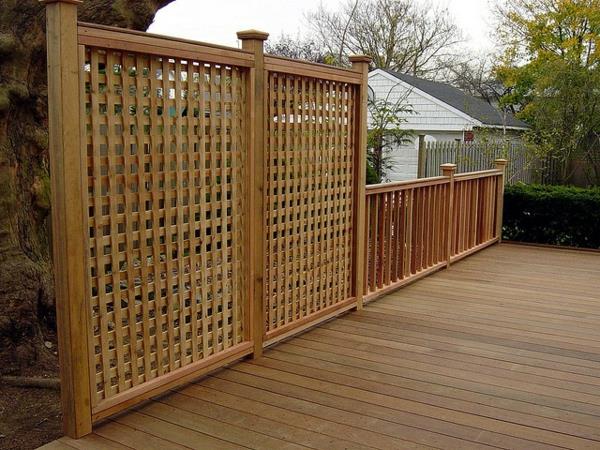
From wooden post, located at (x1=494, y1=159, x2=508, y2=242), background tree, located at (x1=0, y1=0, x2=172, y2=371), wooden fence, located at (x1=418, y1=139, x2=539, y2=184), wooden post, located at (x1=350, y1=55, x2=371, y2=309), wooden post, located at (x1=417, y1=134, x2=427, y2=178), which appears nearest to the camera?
background tree, located at (x1=0, y1=0, x2=172, y2=371)

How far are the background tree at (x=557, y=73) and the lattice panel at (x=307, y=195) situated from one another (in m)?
7.79

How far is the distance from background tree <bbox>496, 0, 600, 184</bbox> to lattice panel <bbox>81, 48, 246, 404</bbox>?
919 centimetres

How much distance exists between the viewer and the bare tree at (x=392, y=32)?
20.5 metres

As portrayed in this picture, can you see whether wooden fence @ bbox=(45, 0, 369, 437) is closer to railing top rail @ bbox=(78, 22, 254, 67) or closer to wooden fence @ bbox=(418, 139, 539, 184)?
railing top rail @ bbox=(78, 22, 254, 67)

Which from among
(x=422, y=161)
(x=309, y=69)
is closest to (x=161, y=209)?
(x=309, y=69)

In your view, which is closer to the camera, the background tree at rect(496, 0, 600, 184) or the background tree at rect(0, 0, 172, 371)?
the background tree at rect(0, 0, 172, 371)

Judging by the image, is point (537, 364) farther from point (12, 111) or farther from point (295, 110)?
point (12, 111)

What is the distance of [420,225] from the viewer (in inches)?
240

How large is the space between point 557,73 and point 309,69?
29.8 feet

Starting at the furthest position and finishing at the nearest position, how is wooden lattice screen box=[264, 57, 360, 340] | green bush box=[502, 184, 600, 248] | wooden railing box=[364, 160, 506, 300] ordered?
green bush box=[502, 184, 600, 248], wooden railing box=[364, 160, 506, 300], wooden lattice screen box=[264, 57, 360, 340]

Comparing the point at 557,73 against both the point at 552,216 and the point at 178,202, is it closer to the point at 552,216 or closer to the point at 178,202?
the point at 552,216

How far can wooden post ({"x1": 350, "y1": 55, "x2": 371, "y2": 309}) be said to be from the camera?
191 inches

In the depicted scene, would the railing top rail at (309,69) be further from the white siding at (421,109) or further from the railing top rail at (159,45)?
the white siding at (421,109)

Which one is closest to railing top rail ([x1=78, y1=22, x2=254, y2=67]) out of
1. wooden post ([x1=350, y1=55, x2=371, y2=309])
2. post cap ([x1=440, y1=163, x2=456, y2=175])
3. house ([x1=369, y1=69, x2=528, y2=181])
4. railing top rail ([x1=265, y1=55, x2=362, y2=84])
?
railing top rail ([x1=265, y1=55, x2=362, y2=84])
